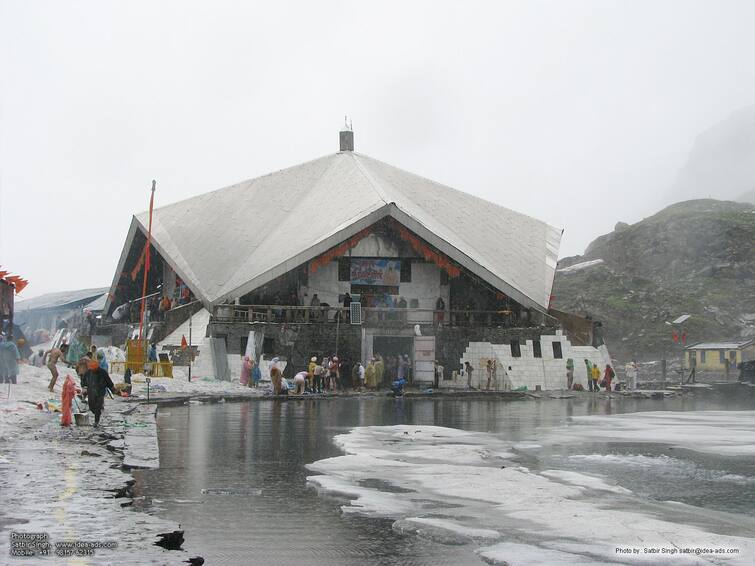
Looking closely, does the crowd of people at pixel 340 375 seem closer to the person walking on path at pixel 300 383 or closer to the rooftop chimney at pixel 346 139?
the person walking on path at pixel 300 383

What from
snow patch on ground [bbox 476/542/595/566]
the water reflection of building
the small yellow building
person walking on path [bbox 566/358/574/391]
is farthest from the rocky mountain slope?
snow patch on ground [bbox 476/542/595/566]

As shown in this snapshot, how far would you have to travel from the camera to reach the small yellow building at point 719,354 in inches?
2778

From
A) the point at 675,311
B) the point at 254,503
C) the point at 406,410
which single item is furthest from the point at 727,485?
the point at 675,311

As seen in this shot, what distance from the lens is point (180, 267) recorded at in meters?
45.0

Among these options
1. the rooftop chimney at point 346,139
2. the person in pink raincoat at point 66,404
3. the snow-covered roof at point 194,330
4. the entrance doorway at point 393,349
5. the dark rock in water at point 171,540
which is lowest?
the dark rock in water at point 171,540

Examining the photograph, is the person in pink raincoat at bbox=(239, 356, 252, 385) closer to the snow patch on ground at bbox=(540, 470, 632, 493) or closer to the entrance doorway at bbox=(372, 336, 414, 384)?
the entrance doorway at bbox=(372, 336, 414, 384)

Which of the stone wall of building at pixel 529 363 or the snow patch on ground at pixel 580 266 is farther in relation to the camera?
the snow patch on ground at pixel 580 266

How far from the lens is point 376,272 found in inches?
1794

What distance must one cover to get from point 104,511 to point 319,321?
31433mm

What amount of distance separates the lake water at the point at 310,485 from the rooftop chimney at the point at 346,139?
34.8 metres

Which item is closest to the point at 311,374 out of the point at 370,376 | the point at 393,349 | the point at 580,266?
the point at 370,376

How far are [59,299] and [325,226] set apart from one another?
2916 cm

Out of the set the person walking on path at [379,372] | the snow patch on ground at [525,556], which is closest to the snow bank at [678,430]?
the snow patch on ground at [525,556]

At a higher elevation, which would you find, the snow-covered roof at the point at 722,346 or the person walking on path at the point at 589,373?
the snow-covered roof at the point at 722,346
